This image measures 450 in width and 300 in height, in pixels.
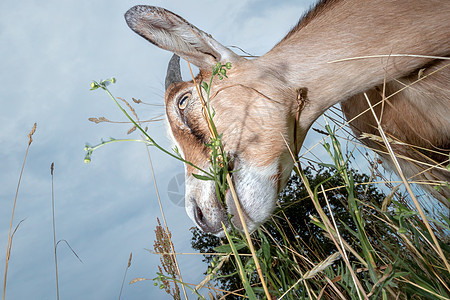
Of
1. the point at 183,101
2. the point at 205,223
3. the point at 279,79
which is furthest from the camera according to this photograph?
the point at 183,101

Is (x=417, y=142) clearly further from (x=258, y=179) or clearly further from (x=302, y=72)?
(x=258, y=179)

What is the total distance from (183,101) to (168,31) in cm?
52

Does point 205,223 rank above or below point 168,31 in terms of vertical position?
below

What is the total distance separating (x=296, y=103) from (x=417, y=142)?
1.41 meters

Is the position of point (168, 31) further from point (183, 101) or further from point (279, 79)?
point (279, 79)

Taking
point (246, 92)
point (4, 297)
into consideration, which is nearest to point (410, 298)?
point (246, 92)

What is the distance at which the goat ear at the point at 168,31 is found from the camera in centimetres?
230

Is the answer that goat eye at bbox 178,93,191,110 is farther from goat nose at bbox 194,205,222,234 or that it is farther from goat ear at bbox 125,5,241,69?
goat nose at bbox 194,205,222,234

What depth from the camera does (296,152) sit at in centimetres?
266

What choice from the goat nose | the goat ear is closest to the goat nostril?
the goat nose

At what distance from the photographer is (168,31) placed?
238 cm

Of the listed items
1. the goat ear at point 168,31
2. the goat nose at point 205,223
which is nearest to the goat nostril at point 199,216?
the goat nose at point 205,223

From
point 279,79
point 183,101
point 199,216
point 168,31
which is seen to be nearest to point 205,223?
point 199,216

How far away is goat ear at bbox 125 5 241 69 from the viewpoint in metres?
2.30
